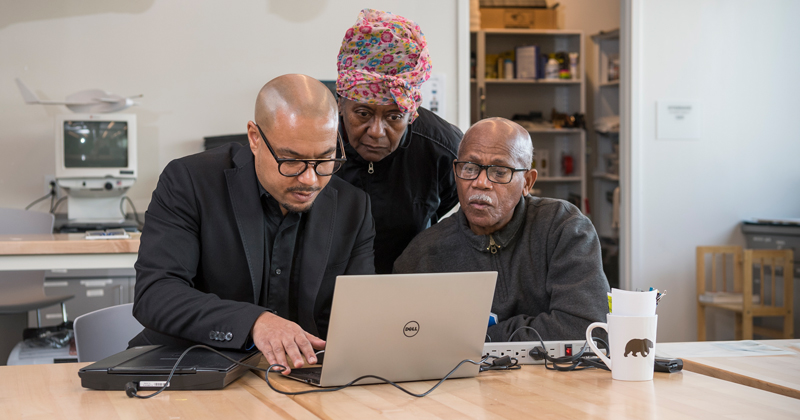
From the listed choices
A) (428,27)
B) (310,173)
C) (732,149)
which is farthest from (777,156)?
(310,173)

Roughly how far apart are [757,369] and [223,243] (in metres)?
1.17

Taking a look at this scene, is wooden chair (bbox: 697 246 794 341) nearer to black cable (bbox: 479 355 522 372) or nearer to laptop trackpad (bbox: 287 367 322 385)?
black cable (bbox: 479 355 522 372)

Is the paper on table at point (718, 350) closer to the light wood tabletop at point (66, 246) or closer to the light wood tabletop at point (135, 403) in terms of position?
the light wood tabletop at point (135, 403)

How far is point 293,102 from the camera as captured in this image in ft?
4.65

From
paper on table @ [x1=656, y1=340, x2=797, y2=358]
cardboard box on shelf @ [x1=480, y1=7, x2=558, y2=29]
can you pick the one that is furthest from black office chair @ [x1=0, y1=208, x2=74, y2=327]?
cardboard box on shelf @ [x1=480, y1=7, x2=558, y2=29]

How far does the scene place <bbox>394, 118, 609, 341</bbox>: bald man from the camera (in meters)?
1.70

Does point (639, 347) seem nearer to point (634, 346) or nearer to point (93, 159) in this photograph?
point (634, 346)

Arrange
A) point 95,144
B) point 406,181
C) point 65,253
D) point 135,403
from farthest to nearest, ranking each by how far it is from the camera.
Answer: point 95,144
point 65,253
point 406,181
point 135,403

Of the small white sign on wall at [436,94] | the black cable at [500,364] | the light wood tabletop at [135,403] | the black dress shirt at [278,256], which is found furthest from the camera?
the small white sign on wall at [436,94]

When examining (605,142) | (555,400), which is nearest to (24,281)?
(555,400)

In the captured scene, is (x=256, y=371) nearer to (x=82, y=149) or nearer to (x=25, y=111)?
(x=82, y=149)

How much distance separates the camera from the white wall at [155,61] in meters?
3.94

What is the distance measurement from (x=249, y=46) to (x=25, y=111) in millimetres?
1377

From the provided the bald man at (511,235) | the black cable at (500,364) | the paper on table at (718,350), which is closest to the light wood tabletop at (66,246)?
the bald man at (511,235)
